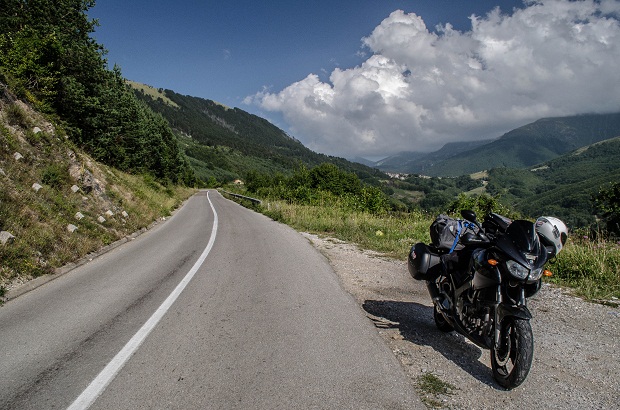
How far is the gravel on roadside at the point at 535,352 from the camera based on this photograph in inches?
111

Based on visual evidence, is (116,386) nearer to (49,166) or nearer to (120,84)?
(49,166)

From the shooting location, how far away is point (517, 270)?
2.97 metres

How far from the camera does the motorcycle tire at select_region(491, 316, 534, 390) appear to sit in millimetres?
2777

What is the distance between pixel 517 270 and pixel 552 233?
0.67 m

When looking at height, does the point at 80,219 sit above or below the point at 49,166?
below

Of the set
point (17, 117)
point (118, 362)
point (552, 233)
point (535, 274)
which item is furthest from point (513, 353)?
point (17, 117)

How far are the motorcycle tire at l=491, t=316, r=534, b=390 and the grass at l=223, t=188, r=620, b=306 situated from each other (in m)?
3.46

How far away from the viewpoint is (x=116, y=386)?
300 cm

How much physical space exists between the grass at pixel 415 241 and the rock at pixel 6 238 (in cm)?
853

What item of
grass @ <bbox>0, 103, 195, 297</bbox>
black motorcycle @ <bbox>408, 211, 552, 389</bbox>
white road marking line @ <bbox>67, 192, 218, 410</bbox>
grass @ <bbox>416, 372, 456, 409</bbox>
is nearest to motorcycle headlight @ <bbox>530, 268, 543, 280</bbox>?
black motorcycle @ <bbox>408, 211, 552, 389</bbox>

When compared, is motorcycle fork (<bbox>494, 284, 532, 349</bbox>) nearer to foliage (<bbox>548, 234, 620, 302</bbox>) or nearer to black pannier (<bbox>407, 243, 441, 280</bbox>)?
black pannier (<bbox>407, 243, 441, 280</bbox>)

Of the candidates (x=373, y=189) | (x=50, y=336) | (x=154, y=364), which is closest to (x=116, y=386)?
(x=154, y=364)

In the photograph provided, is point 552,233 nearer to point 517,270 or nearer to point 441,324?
point 517,270

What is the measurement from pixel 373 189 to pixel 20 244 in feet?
70.6
